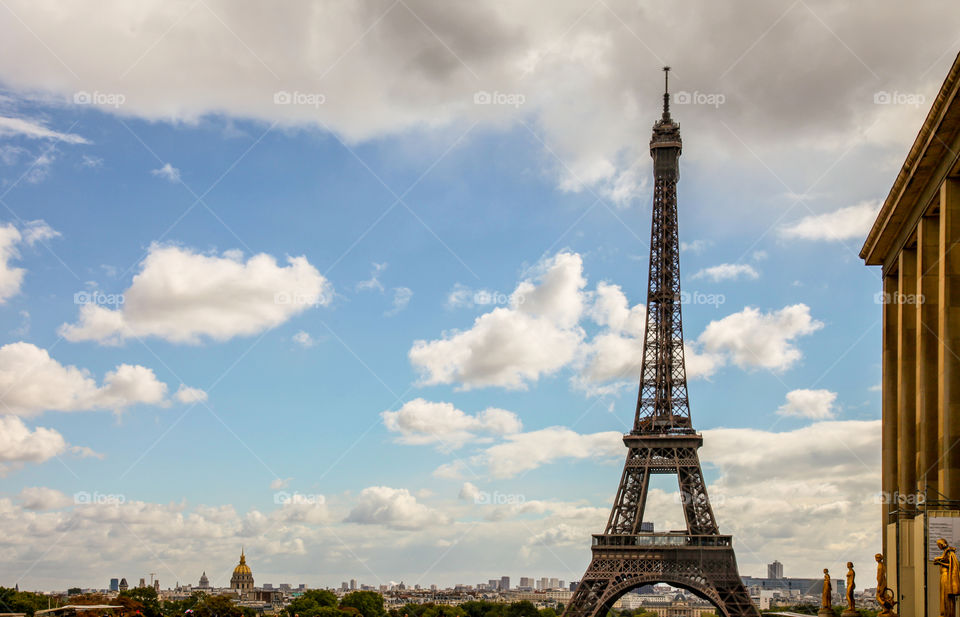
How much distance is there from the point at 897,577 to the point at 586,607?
6738 cm

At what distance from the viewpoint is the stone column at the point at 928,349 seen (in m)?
42.5

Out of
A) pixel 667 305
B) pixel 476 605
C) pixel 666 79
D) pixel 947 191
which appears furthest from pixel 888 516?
pixel 476 605

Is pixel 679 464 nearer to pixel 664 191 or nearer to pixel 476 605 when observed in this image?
pixel 664 191

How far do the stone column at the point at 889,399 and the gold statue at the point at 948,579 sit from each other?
813 inches

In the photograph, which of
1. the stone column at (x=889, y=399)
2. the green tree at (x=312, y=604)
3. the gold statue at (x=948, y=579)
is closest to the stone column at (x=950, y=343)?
the gold statue at (x=948, y=579)

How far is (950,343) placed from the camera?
1460 inches

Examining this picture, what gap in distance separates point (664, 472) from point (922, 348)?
234 ft

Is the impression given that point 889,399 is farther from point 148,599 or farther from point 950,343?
point 148,599

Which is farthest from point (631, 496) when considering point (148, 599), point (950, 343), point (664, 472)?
point (950, 343)

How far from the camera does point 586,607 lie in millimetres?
105438

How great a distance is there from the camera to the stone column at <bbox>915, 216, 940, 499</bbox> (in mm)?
42531

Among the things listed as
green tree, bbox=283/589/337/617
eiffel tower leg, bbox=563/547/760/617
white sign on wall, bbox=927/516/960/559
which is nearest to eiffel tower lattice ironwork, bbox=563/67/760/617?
eiffel tower leg, bbox=563/547/760/617

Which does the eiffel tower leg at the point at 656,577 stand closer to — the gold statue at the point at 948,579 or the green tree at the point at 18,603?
the green tree at the point at 18,603

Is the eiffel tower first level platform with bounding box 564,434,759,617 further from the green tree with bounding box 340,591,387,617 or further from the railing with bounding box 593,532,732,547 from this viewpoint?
the green tree with bounding box 340,591,387,617
